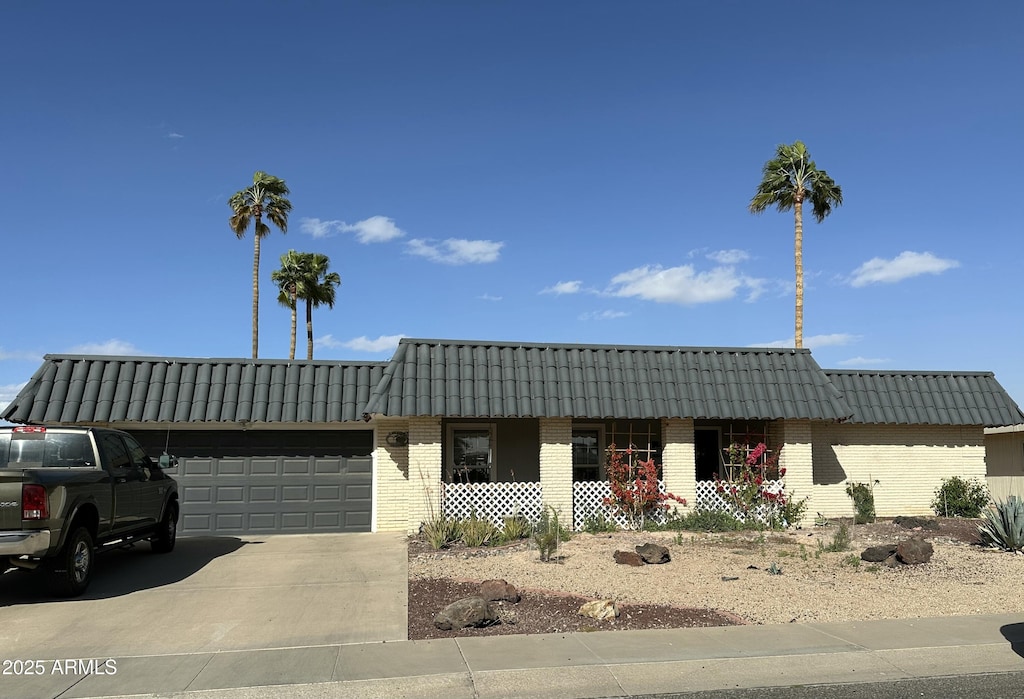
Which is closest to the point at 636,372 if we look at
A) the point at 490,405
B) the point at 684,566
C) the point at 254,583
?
the point at 490,405

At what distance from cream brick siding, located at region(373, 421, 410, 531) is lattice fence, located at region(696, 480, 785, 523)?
6304 mm

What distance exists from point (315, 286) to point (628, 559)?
33.7 meters

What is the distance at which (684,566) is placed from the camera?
1224cm

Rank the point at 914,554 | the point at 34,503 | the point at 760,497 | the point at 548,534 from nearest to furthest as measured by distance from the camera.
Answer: the point at 34,503, the point at 914,554, the point at 548,534, the point at 760,497

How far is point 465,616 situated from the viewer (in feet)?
28.1

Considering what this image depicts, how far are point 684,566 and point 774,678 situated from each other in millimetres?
5457

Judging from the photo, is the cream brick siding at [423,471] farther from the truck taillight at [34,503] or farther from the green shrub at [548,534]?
the truck taillight at [34,503]

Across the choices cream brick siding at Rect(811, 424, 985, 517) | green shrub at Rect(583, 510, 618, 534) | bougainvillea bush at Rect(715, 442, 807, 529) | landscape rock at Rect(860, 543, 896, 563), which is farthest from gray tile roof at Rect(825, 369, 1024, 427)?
landscape rock at Rect(860, 543, 896, 563)

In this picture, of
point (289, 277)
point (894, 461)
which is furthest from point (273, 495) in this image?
point (289, 277)

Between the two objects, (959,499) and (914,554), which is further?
(959,499)

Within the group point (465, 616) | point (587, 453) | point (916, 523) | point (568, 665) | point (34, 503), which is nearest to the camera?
point (568, 665)

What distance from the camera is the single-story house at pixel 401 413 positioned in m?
16.3

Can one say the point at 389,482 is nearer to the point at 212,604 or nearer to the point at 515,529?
the point at 515,529

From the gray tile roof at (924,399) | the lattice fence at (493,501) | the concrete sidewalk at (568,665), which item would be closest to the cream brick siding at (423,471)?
the lattice fence at (493,501)
